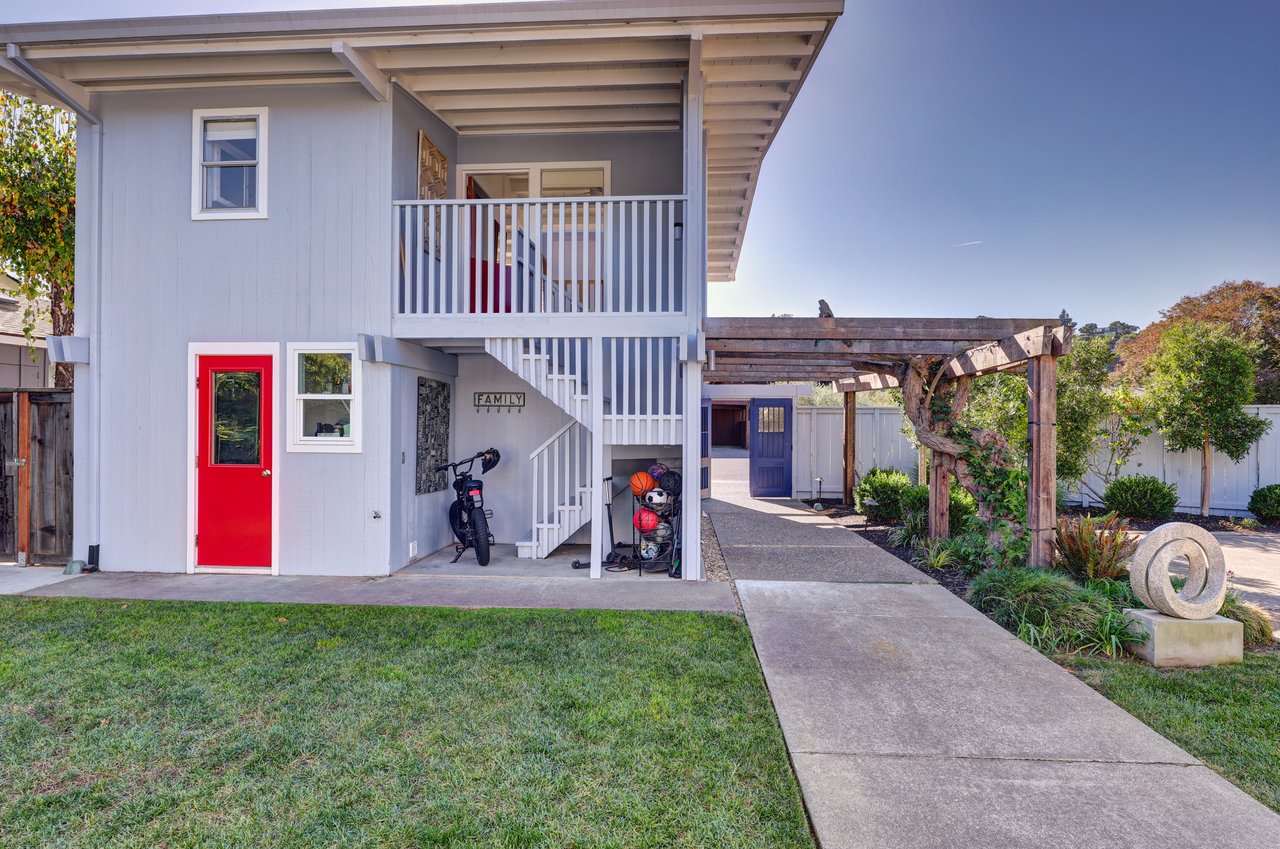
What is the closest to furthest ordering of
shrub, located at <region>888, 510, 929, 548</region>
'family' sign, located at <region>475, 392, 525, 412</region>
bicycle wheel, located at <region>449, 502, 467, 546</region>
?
bicycle wheel, located at <region>449, 502, 467, 546</region> < 'family' sign, located at <region>475, 392, 525, 412</region> < shrub, located at <region>888, 510, 929, 548</region>

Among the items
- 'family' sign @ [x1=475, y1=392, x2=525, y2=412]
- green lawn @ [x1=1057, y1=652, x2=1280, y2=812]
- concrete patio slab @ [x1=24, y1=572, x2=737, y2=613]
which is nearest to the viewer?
green lawn @ [x1=1057, y1=652, x2=1280, y2=812]

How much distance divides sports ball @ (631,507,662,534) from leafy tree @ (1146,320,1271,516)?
905 cm

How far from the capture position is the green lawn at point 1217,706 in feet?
8.63

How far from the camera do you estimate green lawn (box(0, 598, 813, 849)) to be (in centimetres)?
219

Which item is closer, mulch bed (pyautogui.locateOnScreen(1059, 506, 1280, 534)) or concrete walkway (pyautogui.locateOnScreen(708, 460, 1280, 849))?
concrete walkway (pyautogui.locateOnScreen(708, 460, 1280, 849))

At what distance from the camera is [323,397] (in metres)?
5.87

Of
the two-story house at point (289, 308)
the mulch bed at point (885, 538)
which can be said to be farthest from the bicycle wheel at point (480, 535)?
the mulch bed at point (885, 538)

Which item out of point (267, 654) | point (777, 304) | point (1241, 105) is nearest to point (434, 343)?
point (267, 654)

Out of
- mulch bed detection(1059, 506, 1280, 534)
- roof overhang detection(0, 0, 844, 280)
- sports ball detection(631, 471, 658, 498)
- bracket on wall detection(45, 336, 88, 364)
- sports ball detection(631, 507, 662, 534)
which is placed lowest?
mulch bed detection(1059, 506, 1280, 534)

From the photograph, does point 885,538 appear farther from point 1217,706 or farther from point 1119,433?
point 1119,433

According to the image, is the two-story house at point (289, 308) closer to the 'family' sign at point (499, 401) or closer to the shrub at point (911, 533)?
the 'family' sign at point (499, 401)

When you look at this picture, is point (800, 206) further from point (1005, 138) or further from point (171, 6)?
point (171, 6)

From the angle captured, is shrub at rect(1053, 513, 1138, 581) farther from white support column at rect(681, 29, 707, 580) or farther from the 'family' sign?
the 'family' sign

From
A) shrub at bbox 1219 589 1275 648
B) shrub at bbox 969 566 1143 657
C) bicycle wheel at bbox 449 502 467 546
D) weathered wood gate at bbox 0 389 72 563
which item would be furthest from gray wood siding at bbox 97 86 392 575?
shrub at bbox 1219 589 1275 648
